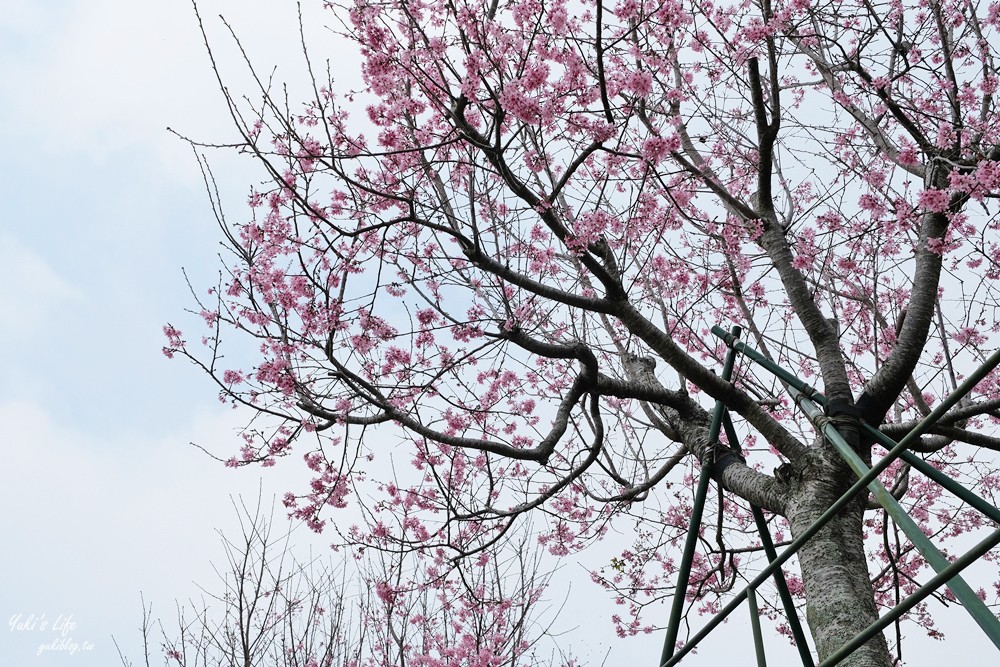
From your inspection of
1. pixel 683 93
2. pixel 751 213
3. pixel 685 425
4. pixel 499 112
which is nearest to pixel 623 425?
pixel 685 425

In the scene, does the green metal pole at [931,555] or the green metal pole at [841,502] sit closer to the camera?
the green metal pole at [841,502]

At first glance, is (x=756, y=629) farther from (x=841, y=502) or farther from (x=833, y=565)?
(x=833, y=565)

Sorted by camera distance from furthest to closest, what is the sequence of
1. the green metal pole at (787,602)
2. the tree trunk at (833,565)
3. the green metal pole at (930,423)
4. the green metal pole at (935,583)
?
the tree trunk at (833,565) < the green metal pole at (787,602) < the green metal pole at (930,423) < the green metal pole at (935,583)

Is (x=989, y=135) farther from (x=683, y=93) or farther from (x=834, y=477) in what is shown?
(x=834, y=477)

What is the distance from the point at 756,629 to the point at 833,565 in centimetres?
168

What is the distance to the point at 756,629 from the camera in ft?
7.80

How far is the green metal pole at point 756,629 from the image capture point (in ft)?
7.62

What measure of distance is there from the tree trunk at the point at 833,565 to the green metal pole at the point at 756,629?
1.34 metres

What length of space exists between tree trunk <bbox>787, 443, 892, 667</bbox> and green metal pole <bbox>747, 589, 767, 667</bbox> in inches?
52.6

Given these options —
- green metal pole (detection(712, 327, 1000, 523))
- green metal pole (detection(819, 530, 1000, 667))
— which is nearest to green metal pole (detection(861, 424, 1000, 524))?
green metal pole (detection(712, 327, 1000, 523))

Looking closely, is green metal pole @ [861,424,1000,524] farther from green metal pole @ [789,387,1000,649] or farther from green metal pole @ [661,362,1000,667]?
green metal pole @ [661,362,1000,667]

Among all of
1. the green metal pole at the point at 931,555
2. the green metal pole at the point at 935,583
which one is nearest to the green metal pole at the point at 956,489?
the green metal pole at the point at 931,555

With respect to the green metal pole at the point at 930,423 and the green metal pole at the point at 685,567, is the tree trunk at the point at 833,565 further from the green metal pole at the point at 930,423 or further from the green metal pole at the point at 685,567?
the green metal pole at the point at 685,567

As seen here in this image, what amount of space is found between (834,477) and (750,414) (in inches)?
30.0
